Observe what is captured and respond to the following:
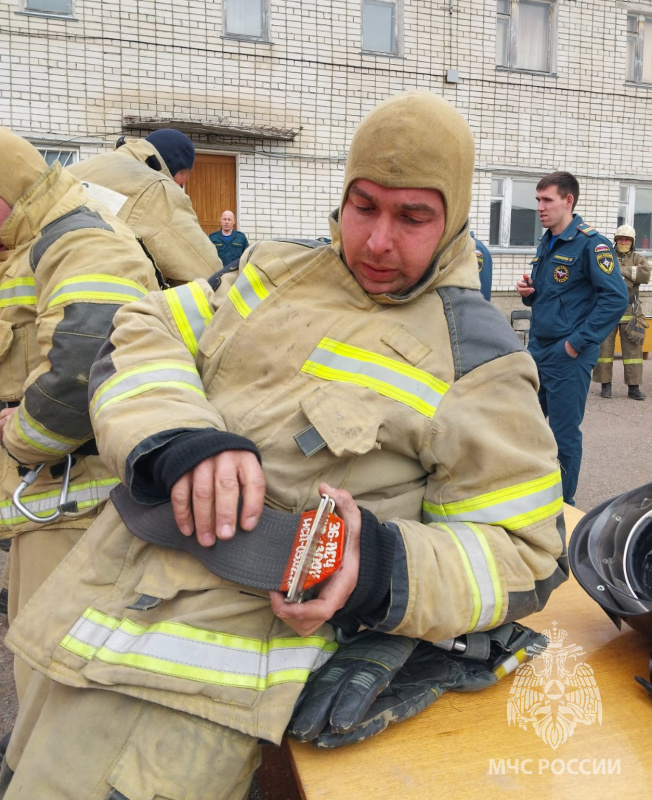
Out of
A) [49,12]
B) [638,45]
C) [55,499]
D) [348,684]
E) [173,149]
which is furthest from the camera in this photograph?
[638,45]

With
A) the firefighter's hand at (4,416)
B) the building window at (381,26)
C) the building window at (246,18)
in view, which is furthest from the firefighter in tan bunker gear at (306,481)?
the building window at (381,26)

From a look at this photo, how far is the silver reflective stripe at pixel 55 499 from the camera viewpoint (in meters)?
2.12

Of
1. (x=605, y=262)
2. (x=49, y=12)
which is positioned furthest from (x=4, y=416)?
(x=49, y=12)

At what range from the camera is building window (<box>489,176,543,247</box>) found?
13.1 metres

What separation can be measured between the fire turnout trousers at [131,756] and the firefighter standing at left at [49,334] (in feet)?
2.70

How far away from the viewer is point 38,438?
1995 millimetres

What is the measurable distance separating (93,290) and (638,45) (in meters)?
15.2

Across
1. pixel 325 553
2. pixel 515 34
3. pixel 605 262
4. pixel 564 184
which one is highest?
pixel 515 34

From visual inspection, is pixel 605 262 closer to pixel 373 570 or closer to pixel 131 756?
pixel 373 570

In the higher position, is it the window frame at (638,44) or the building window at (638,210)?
the window frame at (638,44)

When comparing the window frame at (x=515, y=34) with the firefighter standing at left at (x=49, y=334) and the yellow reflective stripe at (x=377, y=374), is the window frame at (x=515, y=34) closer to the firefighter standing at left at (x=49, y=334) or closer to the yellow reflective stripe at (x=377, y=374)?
the firefighter standing at left at (x=49, y=334)

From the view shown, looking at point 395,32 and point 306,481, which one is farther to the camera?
point 395,32

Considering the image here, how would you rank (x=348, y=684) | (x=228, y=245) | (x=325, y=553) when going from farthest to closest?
1. (x=228, y=245)
2. (x=348, y=684)
3. (x=325, y=553)

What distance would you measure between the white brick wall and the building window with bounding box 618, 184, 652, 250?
0.38 meters
